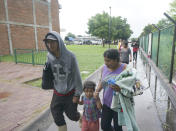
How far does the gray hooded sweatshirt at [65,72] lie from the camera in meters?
2.30

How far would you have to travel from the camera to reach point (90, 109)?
8.25 ft

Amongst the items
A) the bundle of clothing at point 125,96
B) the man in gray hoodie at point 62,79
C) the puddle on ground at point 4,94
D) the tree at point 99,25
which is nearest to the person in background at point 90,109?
the man in gray hoodie at point 62,79

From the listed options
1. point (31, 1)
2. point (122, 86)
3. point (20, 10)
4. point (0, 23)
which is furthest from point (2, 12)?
point (122, 86)

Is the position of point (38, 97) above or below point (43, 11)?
below

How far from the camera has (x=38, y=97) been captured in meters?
4.46

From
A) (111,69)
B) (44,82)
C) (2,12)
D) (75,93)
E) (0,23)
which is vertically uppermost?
(2,12)

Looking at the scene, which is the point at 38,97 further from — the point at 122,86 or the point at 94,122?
the point at 122,86

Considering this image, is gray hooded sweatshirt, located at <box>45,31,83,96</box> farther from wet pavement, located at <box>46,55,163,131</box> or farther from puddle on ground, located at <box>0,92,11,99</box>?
puddle on ground, located at <box>0,92,11,99</box>

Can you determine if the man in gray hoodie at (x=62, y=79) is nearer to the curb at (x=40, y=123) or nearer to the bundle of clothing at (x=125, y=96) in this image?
the bundle of clothing at (x=125, y=96)

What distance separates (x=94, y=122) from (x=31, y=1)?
21.2m

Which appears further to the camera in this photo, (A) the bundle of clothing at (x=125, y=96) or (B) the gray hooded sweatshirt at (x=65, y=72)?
(B) the gray hooded sweatshirt at (x=65, y=72)

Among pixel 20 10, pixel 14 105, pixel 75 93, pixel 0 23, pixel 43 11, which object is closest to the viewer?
pixel 75 93

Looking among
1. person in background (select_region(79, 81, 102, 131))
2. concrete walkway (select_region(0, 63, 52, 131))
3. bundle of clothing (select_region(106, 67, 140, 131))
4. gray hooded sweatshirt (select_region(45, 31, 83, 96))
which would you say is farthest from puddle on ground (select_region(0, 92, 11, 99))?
bundle of clothing (select_region(106, 67, 140, 131))

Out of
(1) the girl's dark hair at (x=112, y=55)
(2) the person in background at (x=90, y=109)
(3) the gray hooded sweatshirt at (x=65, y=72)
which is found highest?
(1) the girl's dark hair at (x=112, y=55)
